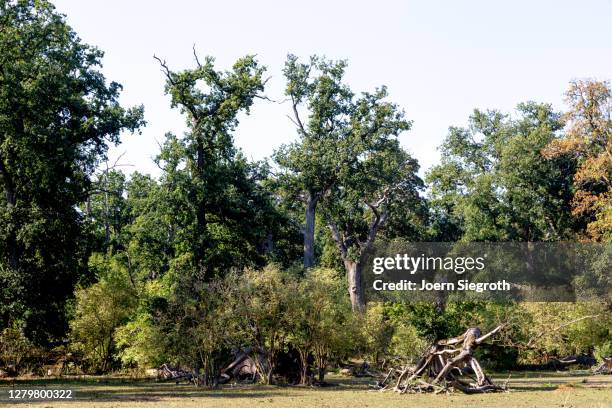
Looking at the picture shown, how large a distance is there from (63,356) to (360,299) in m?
21.5

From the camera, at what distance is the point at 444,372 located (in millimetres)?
28500

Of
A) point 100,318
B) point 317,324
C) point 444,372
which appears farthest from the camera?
point 100,318

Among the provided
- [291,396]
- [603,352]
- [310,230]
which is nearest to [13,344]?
[291,396]

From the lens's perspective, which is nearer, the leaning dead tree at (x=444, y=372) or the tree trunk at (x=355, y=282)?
the leaning dead tree at (x=444, y=372)

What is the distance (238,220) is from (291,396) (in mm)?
18930

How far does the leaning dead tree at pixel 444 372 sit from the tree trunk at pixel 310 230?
71.3 ft

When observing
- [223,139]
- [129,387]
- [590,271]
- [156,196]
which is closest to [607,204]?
[590,271]

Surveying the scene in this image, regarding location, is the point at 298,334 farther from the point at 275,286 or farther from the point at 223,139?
the point at 223,139

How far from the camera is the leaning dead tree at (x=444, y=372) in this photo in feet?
92.9

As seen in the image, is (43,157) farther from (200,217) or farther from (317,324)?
(317,324)

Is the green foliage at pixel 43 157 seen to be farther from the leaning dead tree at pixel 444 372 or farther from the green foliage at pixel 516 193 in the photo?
the green foliage at pixel 516 193

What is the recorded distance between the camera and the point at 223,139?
45000mm

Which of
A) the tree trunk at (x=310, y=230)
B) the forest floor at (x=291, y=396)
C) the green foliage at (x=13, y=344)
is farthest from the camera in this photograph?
the tree trunk at (x=310, y=230)

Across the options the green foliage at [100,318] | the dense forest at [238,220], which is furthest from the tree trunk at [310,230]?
the green foliage at [100,318]
